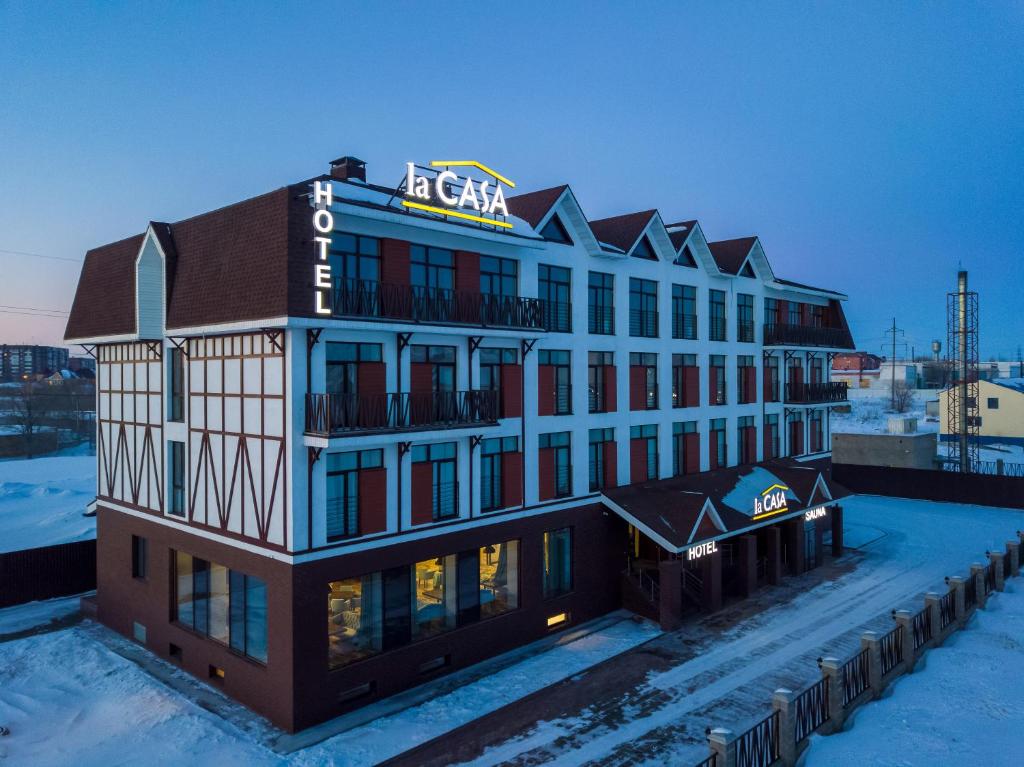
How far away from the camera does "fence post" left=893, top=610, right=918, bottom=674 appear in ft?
57.3

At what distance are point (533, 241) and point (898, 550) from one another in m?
23.7

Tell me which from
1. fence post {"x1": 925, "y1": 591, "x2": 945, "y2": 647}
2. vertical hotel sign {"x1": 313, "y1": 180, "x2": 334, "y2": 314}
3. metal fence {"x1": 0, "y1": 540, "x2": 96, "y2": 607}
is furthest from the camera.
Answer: metal fence {"x1": 0, "y1": 540, "x2": 96, "y2": 607}

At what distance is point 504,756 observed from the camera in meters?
14.8

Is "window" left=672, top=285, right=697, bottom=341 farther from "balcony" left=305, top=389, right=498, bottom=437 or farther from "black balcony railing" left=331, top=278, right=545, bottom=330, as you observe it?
"balcony" left=305, top=389, right=498, bottom=437

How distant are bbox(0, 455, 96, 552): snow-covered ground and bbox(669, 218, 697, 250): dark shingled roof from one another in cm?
2939

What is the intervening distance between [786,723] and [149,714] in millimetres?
14869

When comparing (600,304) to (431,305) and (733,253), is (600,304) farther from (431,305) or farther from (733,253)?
(733,253)

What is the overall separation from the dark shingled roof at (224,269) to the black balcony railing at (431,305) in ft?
3.91

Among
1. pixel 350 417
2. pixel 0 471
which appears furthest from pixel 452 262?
pixel 0 471

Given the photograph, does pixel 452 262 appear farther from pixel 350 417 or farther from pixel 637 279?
pixel 637 279

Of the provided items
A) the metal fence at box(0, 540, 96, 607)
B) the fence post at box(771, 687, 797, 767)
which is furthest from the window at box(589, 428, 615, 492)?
the metal fence at box(0, 540, 96, 607)

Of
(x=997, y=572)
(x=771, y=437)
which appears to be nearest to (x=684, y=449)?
(x=771, y=437)

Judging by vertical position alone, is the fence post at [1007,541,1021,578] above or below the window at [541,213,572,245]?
below

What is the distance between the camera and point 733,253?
106 feet
